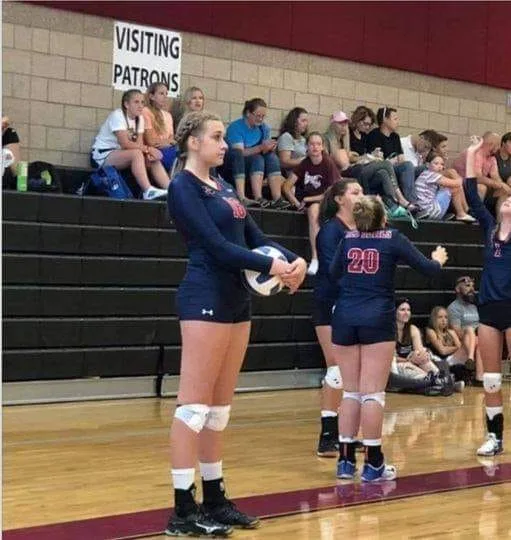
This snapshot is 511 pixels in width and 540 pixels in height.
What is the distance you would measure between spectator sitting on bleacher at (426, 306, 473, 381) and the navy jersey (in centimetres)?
567

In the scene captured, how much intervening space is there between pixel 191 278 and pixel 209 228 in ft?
0.82

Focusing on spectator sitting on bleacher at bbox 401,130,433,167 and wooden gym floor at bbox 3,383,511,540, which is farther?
spectator sitting on bleacher at bbox 401,130,433,167

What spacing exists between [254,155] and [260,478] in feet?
17.5

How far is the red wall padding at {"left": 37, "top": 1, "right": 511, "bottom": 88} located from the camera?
1084 cm

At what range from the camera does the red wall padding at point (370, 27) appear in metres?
Answer: 10.8

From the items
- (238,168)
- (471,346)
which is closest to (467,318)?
(471,346)

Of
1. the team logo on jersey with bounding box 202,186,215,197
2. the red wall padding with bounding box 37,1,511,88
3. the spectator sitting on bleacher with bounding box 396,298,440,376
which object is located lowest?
the spectator sitting on bleacher with bounding box 396,298,440,376

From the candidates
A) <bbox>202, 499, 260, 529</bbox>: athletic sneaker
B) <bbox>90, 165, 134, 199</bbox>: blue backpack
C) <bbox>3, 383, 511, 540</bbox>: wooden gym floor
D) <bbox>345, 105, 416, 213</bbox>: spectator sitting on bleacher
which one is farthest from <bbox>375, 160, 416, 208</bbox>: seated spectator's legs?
<bbox>202, 499, 260, 529</bbox>: athletic sneaker

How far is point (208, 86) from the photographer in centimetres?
1110

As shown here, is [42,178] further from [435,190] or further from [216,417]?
[216,417]

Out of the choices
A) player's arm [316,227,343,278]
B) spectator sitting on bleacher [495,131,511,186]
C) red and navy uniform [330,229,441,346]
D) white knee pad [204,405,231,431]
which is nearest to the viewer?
white knee pad [204,405,231,431]

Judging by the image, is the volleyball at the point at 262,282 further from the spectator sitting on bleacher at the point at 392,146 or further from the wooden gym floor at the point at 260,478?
the spectator sitting on bleacher at the point at 392,146

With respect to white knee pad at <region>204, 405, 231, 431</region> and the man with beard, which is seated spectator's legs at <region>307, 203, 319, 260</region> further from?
white knee pad at <region>204, 405, 231, 431</region>

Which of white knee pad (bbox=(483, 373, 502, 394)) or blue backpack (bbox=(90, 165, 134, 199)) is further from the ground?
blue backpack (bbox=(90, 165, 134, 199))
